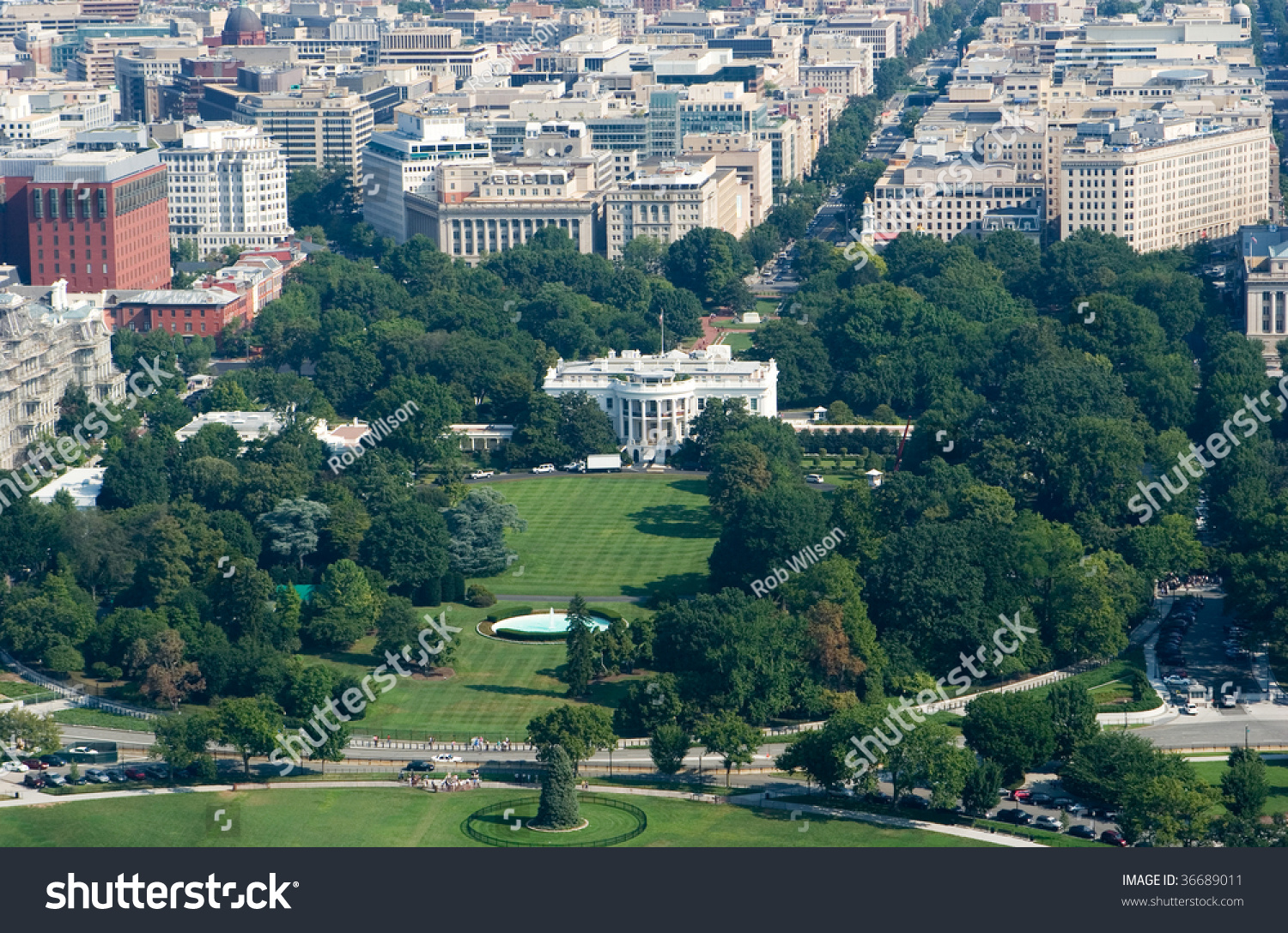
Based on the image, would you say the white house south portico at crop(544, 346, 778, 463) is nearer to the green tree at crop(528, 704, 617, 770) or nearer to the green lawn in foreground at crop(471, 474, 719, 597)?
the green lawn in foreground at crop(471, 474, 719, 597)

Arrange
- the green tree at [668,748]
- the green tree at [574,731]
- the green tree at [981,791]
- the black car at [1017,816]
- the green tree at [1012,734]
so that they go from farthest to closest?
the green tree at [668,748] < the green tree at [574,731] < the green tree at [1012,734] < the green tree at [981,791] < the black car at [1017,816]

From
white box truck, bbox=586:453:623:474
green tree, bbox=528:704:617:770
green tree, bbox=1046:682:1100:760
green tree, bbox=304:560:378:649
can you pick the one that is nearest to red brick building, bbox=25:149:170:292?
white box truck, bbox=586:453:623:474

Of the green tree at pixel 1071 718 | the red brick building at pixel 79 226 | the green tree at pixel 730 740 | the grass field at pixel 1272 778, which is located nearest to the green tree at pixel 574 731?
the green tree at pixel 730 740

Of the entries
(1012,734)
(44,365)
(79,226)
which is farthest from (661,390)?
(1012,734)

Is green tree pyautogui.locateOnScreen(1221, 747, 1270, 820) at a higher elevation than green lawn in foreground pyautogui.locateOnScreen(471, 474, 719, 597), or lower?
higher

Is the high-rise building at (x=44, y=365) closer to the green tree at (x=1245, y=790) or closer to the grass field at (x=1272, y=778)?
the grass field at (x=1272, y=778)

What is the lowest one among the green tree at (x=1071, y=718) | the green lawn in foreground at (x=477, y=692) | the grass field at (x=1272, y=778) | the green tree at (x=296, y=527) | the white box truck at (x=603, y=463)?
the green lawn in foreground at (x=477, y=692)

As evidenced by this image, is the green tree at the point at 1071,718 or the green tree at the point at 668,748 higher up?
the green tree at the point at 1071,718
